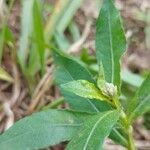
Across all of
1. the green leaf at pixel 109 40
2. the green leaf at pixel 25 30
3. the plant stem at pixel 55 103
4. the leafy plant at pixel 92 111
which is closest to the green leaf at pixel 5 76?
the green leaf at pixel 25 30

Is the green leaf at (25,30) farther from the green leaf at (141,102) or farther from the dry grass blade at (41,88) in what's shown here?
the green leaf at (141,102)

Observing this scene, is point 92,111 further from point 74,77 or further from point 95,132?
point 95,132

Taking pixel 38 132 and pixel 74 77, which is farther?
pixel 74 77

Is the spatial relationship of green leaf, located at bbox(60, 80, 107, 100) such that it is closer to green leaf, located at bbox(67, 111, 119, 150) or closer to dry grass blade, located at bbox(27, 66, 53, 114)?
green leaf, located at bbox(67, 111, 119, 150)

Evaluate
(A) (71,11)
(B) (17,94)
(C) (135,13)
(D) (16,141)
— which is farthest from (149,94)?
(C) (135,13)

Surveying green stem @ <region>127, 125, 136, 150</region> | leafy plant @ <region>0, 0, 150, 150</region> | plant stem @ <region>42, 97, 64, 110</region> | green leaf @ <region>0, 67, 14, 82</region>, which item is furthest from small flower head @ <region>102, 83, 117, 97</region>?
green leaf @ <region>0, 67, 14, 82</region>

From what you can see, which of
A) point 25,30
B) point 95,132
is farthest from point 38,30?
point 95,132

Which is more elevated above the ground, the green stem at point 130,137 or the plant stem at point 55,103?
the green stem at point 130,137
